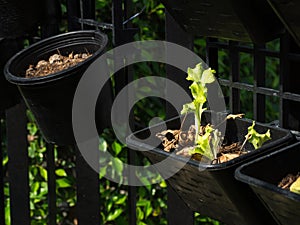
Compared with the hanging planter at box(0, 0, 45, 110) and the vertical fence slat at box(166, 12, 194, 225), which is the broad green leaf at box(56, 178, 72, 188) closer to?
the hanging planter at box(0, 0, 45, 110)

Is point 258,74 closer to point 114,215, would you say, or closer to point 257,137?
point 257,137

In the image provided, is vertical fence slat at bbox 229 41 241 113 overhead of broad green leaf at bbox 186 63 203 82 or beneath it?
beneath

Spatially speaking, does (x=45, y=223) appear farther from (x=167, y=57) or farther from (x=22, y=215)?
(x=167, y=57)

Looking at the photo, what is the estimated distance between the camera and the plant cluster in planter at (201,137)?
3.59ft

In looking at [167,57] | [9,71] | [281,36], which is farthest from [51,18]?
[281,36]

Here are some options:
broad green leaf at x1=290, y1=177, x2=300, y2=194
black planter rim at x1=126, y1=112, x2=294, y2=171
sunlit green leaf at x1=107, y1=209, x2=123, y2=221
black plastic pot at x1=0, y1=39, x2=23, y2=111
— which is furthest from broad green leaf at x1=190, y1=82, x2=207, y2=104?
sunlit green leaf at x1=107, y1=209, x2=123, y2=221

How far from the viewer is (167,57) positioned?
4.77ft

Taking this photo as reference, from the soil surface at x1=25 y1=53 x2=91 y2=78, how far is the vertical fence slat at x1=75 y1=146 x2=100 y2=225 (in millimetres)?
284

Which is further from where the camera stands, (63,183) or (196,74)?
(63,183)

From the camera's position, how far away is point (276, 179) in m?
1.04

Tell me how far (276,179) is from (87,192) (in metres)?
0.81

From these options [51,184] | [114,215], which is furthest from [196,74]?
[114,215]

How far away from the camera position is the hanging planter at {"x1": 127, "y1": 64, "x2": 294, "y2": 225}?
1058 mm

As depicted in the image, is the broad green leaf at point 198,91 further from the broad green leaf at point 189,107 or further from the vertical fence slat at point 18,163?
the vertical fence slat at point 18,163
